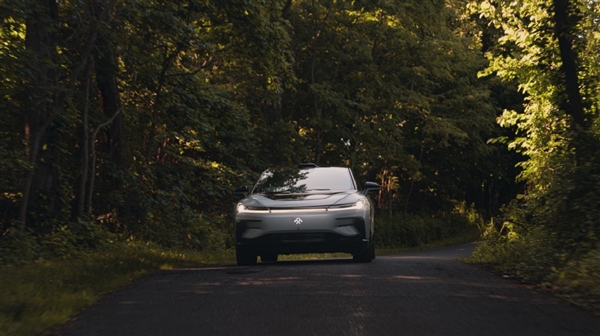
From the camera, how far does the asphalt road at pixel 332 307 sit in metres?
6.75

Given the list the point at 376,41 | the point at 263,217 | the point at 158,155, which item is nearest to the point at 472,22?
the point at 376,41

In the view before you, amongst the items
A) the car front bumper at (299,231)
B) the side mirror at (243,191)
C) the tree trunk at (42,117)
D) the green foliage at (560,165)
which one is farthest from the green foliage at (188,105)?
the green foliage at (560,165)

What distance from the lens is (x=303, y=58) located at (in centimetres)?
3381

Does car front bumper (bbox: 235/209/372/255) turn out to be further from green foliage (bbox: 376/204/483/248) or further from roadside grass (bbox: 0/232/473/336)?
green foliage (bbox: 376/204/483/248)

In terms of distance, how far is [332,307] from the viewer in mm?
7793

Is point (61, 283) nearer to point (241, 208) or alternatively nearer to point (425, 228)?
point (241, 208)

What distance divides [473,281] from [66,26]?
1086cm

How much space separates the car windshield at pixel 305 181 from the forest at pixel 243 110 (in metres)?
2.87

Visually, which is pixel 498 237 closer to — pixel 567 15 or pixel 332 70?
pixel 567 15

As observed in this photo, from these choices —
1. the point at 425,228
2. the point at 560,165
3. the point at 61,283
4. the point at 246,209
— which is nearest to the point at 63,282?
the point at 61,283

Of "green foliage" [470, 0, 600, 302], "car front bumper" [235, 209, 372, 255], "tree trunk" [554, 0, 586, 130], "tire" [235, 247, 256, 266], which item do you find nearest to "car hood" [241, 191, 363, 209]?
"car front bumper" [235, 209, 372, 255]

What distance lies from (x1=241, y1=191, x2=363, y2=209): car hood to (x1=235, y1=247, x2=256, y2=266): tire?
2.39ft

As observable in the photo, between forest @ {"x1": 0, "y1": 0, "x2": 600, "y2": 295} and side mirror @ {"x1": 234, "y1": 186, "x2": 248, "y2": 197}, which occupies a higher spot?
forest @ {"x1": 0, "y1": 0, "x2": 600, "y2": 295}

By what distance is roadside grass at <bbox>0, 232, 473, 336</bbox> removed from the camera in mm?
7012
